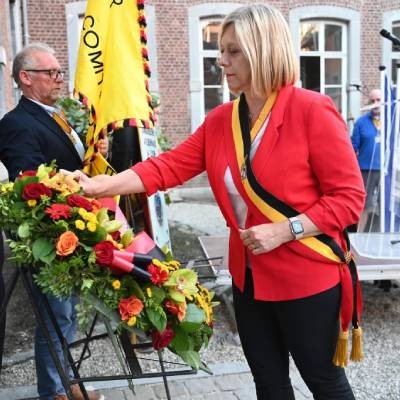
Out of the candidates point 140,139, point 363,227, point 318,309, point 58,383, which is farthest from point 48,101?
point 363,227

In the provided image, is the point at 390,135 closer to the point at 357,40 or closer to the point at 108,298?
the point at 108,298

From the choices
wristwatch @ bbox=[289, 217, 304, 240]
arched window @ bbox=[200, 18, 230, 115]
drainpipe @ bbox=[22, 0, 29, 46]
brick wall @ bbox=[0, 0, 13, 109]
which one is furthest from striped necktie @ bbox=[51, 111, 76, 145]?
arched window @ bbox=[200, 18, 230, 115]

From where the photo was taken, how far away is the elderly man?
2.74 m

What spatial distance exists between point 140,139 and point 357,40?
11.4m

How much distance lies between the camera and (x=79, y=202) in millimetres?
1861

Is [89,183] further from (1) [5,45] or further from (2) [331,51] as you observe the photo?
(2) [331,51]

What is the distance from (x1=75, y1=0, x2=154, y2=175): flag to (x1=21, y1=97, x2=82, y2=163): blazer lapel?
304 mm

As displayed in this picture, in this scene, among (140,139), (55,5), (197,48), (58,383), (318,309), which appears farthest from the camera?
(197,48)

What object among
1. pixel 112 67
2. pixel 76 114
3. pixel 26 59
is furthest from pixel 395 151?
pixel 26 59

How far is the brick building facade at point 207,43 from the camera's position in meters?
12.2

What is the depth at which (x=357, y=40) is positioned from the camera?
13.6m

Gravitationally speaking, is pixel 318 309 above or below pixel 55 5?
below

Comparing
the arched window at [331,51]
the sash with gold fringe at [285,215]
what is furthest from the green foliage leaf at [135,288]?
the arched window at [331,51]

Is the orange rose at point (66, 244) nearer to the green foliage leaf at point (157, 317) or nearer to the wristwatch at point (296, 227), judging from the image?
the green foliage leaf at point (157, 317)
